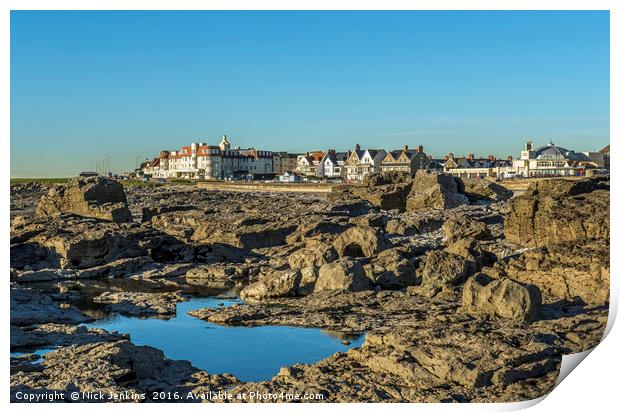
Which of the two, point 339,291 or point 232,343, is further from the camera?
point 339,291

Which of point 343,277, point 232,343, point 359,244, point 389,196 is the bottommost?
point 232,343

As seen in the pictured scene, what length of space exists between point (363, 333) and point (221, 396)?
16.4 feet

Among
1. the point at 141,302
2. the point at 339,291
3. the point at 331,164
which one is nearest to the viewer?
the point at 339,291

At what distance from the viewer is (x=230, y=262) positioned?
2375 centimetres

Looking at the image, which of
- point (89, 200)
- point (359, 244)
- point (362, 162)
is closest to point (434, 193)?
point (89, 200)

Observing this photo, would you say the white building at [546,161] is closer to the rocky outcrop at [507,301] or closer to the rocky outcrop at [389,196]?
the rocky outcrop at [389,196]

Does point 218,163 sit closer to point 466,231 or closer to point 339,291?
point 466,231

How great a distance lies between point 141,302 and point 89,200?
14912 millimetres

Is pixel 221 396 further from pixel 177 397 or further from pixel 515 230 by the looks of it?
pixel 515 230

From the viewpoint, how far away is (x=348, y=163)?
8812 centimetres

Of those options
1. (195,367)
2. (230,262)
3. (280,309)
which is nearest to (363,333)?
(280,309)

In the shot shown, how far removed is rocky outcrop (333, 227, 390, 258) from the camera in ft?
68.2

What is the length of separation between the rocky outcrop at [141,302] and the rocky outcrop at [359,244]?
494 cm

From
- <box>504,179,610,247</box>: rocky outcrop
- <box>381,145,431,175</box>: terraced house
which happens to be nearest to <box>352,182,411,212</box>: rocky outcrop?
<box>504,179,610,247</box>: rocky outcrop
